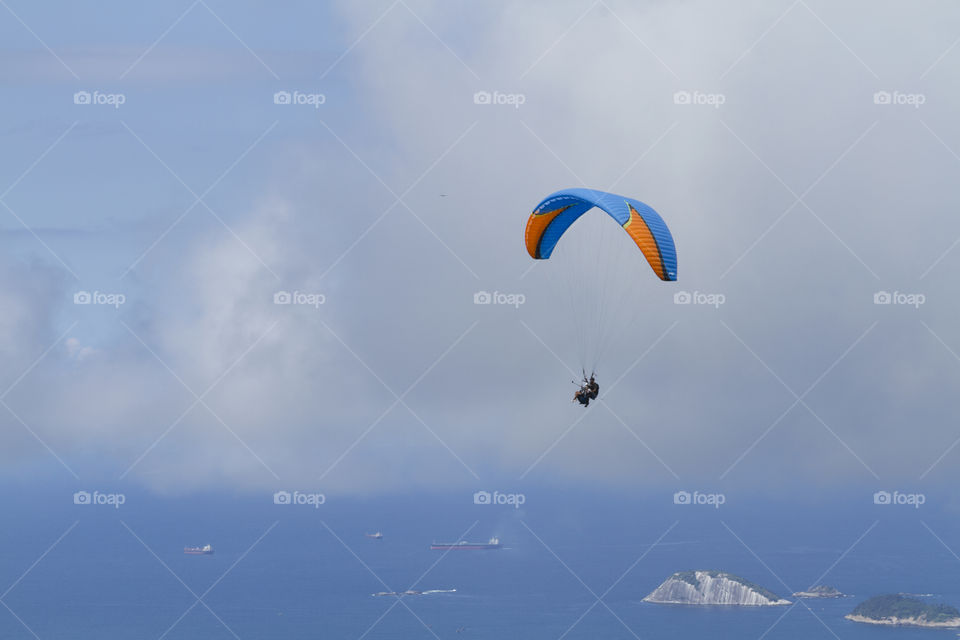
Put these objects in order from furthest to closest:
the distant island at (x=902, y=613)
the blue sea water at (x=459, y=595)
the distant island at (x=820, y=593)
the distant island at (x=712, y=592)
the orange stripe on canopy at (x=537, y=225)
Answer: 1. the distant island at (x=820, y=593)
2. the distant island at (x=712, y=592)
3. the distant island at (x=902, y=613)
4. the blue sea water at (x=459, y=595)
5. the orange stripe on canopy at (x=537, y=225)

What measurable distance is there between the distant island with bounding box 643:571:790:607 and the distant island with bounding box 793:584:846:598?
4768 millimetres

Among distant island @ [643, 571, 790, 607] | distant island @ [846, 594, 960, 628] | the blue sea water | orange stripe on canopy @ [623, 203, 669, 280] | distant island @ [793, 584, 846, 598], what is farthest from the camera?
distant island @ [793, 584, 846, 598]

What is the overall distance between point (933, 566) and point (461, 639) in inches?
3131

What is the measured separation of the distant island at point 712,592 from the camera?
16738 cm

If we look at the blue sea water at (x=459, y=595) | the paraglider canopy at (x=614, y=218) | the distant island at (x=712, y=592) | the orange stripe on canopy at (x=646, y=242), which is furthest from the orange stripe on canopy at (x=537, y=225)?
the distant island at (x=712, y=592)

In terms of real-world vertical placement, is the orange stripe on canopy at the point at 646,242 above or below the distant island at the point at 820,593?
below

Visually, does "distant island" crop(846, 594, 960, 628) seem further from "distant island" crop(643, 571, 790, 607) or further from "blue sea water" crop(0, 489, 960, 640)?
"distant island" crop(643, 571, 790, 607)

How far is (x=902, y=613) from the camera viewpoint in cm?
16562

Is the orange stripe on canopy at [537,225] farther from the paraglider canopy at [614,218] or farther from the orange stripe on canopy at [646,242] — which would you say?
the orange stripe on canopy at [646,242]

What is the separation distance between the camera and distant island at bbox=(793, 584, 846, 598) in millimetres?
176250

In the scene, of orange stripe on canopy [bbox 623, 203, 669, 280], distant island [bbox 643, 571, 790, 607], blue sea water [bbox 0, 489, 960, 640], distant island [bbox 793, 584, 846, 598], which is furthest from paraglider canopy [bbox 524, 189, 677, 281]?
distant island [bbox 793, 584, 846, 598]

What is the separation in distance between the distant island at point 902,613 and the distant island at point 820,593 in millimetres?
8543

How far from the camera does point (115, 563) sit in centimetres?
19950

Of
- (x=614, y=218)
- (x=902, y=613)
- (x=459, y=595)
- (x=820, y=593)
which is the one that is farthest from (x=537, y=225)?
(x=820, y=593)
